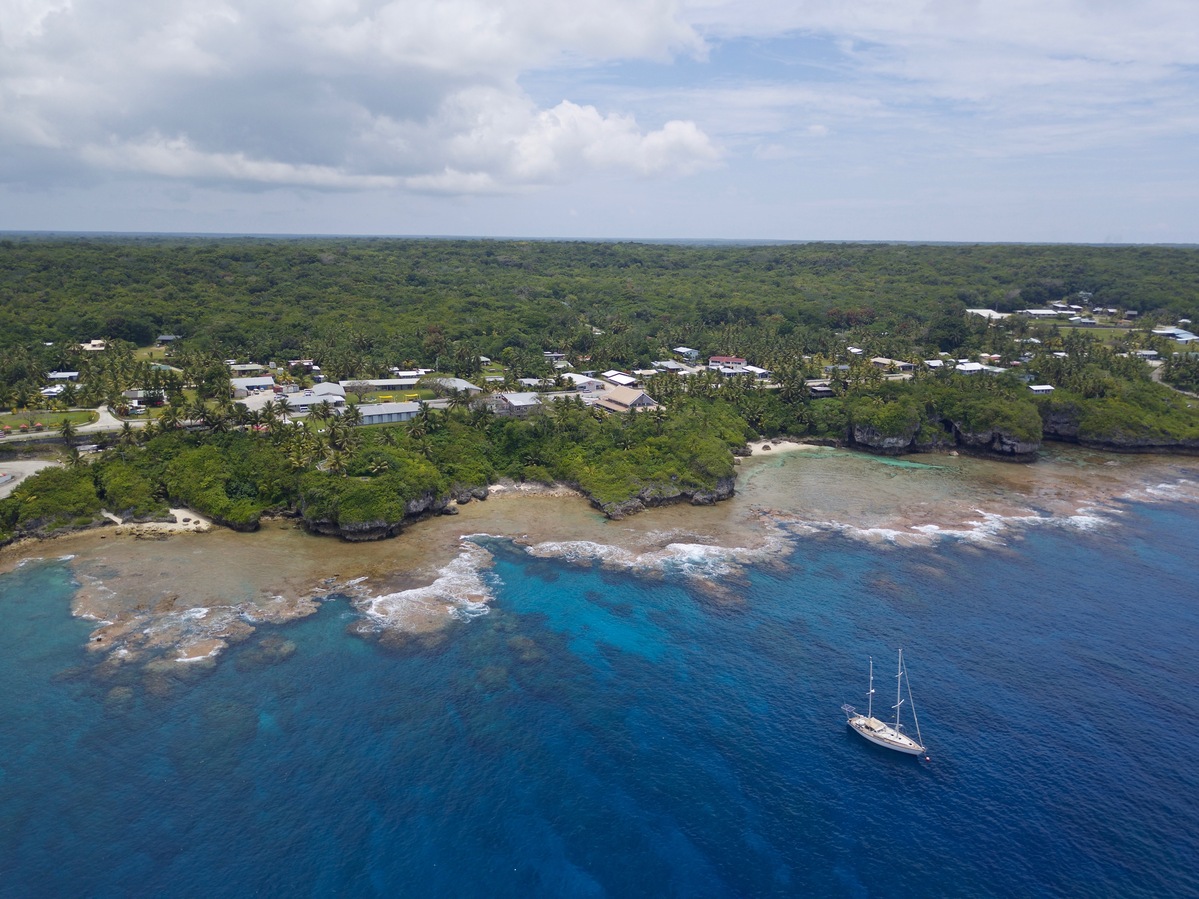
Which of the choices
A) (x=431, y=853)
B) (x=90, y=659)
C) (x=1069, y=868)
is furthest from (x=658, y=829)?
(x=90, y=659)

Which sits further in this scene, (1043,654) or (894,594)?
(894,594)

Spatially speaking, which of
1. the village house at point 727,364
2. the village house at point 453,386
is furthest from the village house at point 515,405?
the village house at point 727,364

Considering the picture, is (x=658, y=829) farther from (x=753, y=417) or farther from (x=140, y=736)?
(x=753, y=417)

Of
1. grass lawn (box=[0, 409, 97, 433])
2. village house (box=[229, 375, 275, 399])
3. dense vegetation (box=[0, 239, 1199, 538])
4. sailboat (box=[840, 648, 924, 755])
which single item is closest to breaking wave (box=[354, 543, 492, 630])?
dense vegetation (box=[0, 239, 1199, 538])

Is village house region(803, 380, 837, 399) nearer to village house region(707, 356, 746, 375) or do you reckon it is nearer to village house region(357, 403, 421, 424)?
village house region(707, 356, 746, 375)

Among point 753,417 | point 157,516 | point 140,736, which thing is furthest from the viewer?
point 753,417

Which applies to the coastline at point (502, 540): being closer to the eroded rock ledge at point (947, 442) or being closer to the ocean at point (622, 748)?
the ocean at point (622, 748)

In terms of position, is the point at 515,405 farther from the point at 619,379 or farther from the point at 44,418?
the point at 44,418
